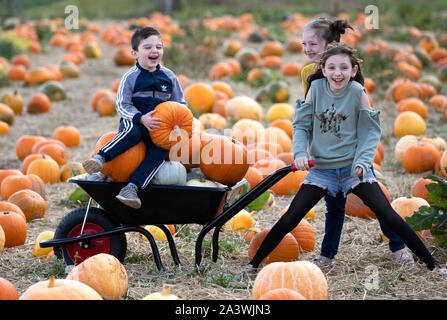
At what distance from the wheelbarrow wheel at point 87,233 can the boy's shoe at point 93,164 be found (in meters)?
0.47

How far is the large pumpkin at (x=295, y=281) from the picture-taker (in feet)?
10.8

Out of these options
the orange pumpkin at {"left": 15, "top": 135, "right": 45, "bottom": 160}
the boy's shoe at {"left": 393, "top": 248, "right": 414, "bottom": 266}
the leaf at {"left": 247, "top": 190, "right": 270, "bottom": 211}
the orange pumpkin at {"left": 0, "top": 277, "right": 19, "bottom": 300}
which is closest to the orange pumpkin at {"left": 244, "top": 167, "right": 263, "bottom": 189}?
the leaf at {"left": 247, "top": 190, "right": 270, "bottom": 211}

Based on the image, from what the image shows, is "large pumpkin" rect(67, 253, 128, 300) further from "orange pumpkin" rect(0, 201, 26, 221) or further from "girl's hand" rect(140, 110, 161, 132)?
"orange pumpkin" rect(0, 201, 26, 221)

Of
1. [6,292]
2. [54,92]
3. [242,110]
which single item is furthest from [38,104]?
[6,292]

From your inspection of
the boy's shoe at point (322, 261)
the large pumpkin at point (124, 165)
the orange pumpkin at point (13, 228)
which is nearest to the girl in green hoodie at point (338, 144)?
the boy's shoe at point (322, 261)

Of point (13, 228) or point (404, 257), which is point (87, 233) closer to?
point (13, 228)

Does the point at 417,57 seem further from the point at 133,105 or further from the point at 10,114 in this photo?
the point at 133,105

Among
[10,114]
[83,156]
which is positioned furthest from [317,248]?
[10,114]

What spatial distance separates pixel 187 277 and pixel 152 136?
922 mm

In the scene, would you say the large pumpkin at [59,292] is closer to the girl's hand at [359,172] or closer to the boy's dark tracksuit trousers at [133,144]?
the boy's dark tracksuit trousers at [133,144]

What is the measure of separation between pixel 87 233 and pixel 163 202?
2.09ft

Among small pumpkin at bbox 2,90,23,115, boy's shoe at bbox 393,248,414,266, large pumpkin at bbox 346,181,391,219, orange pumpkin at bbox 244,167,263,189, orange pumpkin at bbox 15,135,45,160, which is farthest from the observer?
small pumpkin at bbox 2,90,23,115

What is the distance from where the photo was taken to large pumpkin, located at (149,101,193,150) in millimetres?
3859

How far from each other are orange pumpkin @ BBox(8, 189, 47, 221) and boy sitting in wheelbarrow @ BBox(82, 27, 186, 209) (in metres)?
1.77
